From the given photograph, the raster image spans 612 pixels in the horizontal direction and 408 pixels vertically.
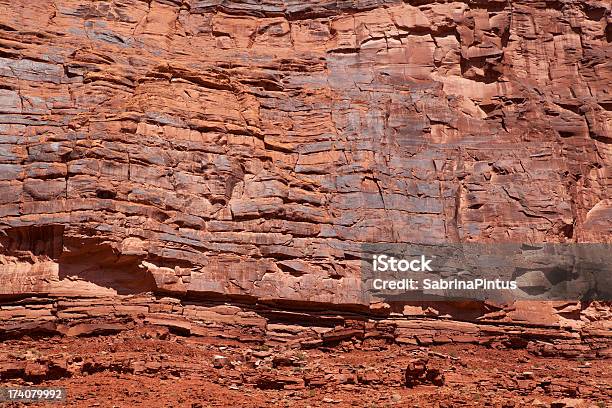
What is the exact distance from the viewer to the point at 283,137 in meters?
29.4

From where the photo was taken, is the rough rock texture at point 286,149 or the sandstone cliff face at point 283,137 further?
the sandstone cliff face at point 283,137

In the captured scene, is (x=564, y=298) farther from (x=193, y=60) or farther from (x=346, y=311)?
(x=193, y=60)

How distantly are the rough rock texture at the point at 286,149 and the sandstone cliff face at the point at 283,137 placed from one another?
51 millimetres

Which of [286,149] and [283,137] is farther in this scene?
[283,137]

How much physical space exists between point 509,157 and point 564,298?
12.6 ft

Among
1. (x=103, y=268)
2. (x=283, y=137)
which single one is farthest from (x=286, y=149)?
(x=103, y=268)

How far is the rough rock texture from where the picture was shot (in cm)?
2594

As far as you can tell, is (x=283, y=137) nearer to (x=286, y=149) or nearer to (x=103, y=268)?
(x=286, y=149)

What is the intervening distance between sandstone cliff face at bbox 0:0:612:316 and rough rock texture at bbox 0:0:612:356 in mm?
51

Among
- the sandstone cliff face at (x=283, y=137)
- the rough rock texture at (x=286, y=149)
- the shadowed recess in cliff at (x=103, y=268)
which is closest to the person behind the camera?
the shadowed recess in cliff at (x=103, y=268)

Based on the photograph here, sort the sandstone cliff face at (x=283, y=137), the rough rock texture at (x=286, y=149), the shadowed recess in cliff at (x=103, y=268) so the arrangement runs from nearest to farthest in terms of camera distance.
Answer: the shadowed recess in cliff at (x=103, y=268)
the rough rock texture at (x=286, y=149)
the sandstone cliff face at (x=283, y=137)

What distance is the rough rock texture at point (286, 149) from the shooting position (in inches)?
1021

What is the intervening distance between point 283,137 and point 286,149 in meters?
0.41

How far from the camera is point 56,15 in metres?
29.9
